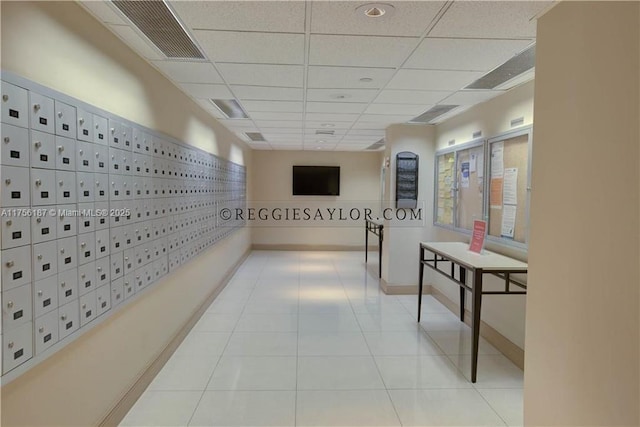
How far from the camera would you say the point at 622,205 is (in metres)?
1.35

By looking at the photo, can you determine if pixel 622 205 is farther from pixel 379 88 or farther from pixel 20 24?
pixel 20 24

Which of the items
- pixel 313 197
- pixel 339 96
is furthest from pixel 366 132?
pixel 313 197

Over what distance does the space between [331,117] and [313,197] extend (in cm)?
442

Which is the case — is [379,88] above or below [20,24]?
above

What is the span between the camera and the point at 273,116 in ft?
14.9

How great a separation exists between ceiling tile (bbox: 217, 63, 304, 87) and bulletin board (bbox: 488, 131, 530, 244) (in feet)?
6.70

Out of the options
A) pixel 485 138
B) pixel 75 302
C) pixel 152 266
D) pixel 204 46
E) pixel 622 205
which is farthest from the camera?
pixel 485 138

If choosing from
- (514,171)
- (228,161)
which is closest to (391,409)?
(514,171)

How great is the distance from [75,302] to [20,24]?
4.19 feet

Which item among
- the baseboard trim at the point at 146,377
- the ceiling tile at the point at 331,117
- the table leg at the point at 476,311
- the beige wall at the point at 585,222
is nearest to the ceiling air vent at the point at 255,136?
the ceiling tile at the point at 331,117

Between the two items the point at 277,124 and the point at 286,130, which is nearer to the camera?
the point at 277,124

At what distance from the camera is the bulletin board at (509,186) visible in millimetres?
3137

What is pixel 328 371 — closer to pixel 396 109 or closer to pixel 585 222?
pixel 585 222

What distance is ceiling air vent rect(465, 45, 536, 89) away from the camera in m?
2.48
